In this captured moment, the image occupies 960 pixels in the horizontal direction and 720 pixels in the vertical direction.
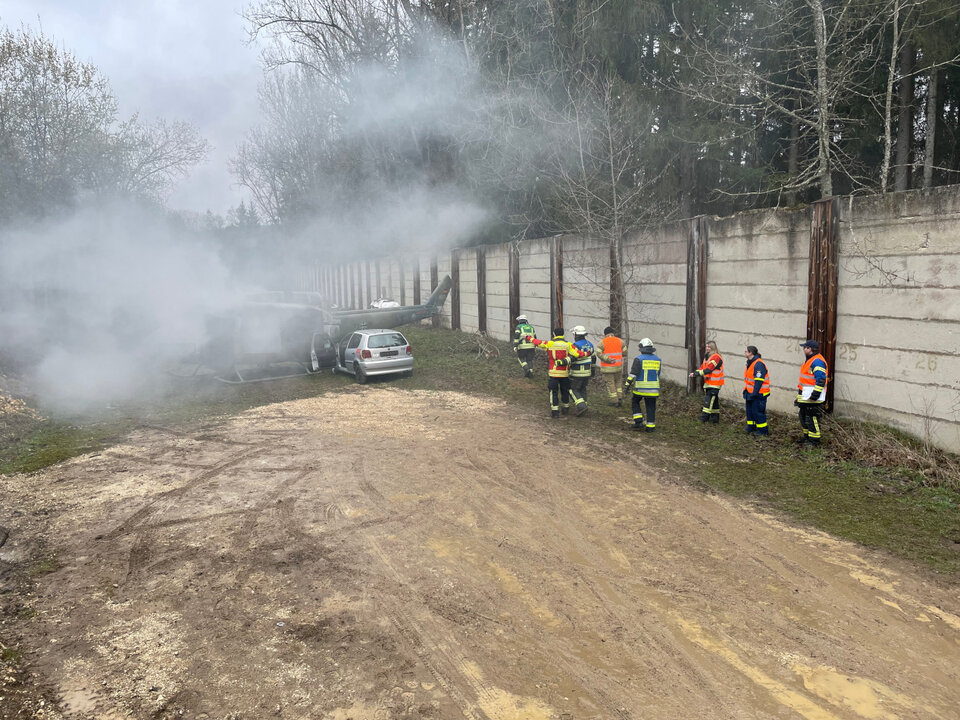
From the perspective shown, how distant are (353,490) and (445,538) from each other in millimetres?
2042

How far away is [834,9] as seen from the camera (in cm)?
1405

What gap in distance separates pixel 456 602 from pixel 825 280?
7979mm

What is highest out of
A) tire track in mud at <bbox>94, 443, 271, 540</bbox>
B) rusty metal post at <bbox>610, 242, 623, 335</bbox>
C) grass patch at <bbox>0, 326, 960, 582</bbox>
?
rusty metal post at <bbox>610, 242, 623, 335</bbox>

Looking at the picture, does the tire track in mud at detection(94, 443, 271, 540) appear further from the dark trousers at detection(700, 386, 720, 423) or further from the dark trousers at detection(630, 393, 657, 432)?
the dark trousers at detection(700, 386, 720, 423)

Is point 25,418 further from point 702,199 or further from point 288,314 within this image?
point 702,199

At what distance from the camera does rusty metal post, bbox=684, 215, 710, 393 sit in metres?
12.3

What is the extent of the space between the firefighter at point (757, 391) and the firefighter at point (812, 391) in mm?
701

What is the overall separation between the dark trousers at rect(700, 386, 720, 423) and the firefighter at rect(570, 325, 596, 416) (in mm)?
2168

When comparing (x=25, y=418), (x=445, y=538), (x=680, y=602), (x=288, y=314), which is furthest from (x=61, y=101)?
(x=680, y=602)

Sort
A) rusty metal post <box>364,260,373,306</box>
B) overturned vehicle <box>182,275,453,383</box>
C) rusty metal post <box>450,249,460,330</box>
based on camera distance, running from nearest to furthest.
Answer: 1. overturned vehicle <box>182,275,453,383</box>
2. rusty metal post <box>450,249,460,330</box>
3. rusty metal post <box>364,260,373,306</box>

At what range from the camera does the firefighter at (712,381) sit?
10.7 meters

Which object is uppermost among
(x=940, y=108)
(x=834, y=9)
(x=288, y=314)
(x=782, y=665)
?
(x=834, y=9)

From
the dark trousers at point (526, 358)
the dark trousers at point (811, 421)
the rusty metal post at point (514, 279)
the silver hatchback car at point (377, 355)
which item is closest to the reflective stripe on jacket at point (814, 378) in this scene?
the dark trousers at point (811, 421)

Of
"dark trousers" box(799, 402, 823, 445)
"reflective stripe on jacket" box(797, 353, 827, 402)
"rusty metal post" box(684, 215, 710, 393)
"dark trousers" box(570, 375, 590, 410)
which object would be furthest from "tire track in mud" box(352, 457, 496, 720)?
"rusty metal post" box(684, 215, 710, 393)
